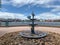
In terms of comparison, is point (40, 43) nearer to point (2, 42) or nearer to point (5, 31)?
point (2, 42)

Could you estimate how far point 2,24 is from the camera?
34.7ft

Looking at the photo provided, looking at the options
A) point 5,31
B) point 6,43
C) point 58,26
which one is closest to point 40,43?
point 6,43

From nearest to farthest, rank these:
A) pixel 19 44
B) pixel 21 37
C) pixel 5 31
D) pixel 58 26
A: 1. pixel 19 44
2. pixel 21 37
3. pixel 5 31
4. pixel 58 26

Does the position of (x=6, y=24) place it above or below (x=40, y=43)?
above

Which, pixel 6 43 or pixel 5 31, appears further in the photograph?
pixel 5 31

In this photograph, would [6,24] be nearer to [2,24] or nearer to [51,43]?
[2,24]

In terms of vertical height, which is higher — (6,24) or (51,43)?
(6,24)

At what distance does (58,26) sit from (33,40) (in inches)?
148

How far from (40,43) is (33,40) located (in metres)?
0.39

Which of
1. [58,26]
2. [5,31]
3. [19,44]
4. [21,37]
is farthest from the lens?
[58,26]

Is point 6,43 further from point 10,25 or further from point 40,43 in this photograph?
point 10,25

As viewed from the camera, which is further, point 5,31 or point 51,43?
point 5,31

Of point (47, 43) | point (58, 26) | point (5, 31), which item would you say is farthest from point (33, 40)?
point (58, 26)

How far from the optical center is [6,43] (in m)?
7.15
